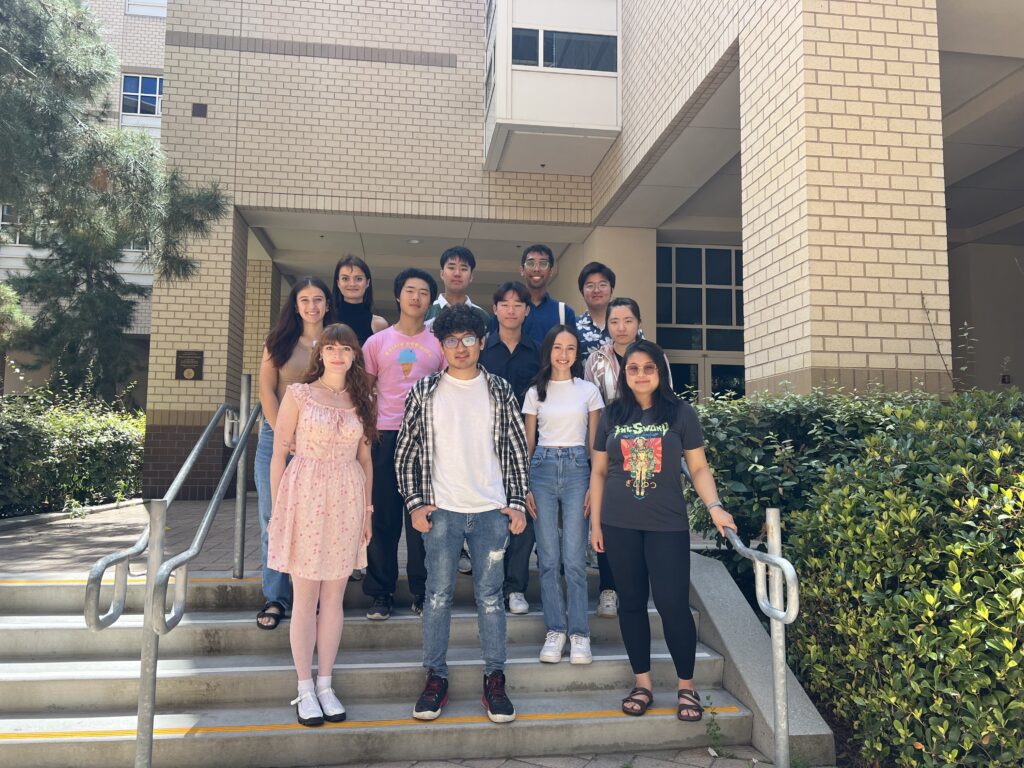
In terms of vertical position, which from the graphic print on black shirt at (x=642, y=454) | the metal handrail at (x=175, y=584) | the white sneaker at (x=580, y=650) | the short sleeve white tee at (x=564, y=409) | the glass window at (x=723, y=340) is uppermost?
the glass window at (x=723, y=340)

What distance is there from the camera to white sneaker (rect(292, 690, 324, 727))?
330cm

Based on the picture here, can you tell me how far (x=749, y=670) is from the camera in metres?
3.71

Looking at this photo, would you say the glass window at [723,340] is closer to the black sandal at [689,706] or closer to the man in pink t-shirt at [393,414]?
the man in pink t-shirt at [393,414]

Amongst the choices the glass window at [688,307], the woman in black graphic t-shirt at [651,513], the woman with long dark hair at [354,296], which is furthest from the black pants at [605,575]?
the glass window at [688,307]

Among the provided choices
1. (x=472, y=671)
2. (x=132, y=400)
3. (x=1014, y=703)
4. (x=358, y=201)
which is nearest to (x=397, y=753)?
(x=472, y=671)

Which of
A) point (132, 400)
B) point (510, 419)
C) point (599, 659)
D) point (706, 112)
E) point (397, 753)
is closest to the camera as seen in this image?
point (397, 753)

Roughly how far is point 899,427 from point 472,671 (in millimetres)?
2351

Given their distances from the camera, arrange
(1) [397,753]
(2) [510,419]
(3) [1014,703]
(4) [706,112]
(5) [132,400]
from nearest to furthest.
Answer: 1. (3) [1014,703]
2. (1) [397,753]
3. (2) [510,419]
4. (4) [706,112]
5. (5) [132,400]

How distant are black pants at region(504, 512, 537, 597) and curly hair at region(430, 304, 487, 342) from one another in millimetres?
1320

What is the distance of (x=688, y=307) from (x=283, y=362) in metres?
9.79

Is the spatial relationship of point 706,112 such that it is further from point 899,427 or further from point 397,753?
point 397,753

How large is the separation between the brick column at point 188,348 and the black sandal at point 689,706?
29.3ft

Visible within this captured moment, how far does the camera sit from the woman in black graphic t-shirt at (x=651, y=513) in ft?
11.3

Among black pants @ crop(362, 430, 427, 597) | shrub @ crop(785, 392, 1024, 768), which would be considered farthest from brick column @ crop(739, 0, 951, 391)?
black pants @ crop(362, 430, 427, 597)
